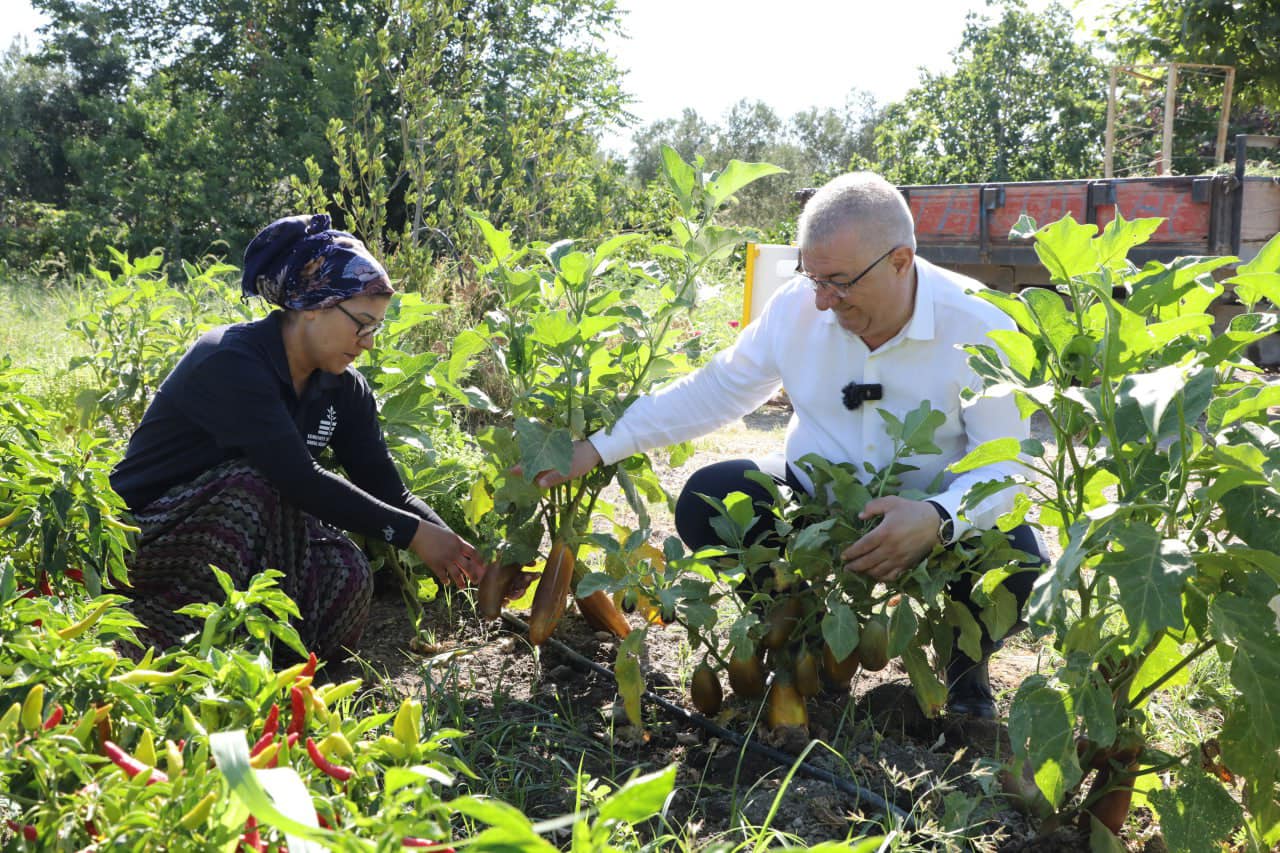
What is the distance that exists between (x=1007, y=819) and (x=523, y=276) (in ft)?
4.63

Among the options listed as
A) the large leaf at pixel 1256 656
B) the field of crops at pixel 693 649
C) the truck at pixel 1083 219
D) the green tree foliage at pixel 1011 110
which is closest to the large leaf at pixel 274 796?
the field of crops at pixel 693 649

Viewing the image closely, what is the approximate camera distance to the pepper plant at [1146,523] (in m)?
1.37

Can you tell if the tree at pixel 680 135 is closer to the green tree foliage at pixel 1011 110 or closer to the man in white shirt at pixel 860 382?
the green tree foliage at pixel 1011 110

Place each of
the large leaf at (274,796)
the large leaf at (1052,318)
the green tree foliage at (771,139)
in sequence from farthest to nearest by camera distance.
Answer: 1. the green tree foliage at (771,139)
2. the large leaf at (1052,318)
3. the large leaf at (274,796)

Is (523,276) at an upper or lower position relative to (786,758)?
upper

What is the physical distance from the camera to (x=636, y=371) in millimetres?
2537

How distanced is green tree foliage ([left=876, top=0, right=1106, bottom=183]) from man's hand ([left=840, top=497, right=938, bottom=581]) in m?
23.0

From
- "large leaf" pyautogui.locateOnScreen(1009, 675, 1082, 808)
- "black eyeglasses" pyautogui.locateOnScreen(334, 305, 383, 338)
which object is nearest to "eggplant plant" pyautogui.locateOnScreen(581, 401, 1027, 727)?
"large leaf" pyautogui.locateOnScreen(1009, 675, 1082, 808)

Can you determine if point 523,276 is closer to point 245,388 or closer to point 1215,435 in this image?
point 245,388

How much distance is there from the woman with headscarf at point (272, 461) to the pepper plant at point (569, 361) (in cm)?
19

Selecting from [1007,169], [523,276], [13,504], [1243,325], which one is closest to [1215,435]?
[1243,325]

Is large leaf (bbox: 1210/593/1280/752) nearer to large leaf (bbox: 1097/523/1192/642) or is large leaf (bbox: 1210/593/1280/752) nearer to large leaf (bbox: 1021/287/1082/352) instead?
large leaf (bbox: 1097/523/1192/642)

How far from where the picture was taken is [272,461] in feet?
7.91

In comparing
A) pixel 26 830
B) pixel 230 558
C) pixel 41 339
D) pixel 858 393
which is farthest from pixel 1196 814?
pixel 41 339
